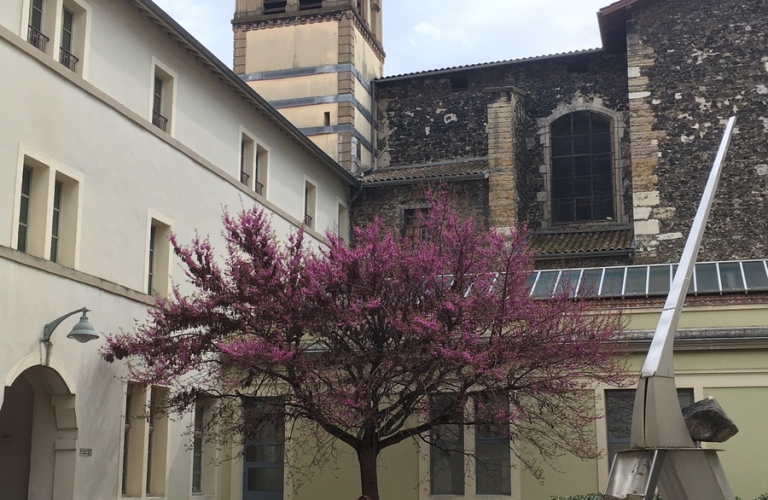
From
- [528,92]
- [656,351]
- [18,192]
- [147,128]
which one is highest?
[528,92]

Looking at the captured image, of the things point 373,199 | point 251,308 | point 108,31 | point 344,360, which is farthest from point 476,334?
point 373,199

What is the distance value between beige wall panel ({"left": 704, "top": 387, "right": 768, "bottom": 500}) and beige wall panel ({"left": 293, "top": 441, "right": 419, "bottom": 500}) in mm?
5498

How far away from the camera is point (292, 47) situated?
3253 cm

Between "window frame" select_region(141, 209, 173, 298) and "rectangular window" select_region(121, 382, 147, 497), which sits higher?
"window frame" select_region(141, 209, 173, 298)

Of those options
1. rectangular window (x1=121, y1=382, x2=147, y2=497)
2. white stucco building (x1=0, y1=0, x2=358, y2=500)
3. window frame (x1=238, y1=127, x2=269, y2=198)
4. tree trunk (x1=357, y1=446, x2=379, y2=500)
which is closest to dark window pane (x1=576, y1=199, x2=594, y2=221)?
window frame (x1=238, y1=127, x2=269, y2=198)

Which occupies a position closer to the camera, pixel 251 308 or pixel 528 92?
pixel 251 308

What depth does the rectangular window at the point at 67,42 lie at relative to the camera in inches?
698

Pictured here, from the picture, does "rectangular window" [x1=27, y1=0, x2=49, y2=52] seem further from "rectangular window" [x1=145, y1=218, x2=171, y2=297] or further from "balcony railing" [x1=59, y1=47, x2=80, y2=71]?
"rectangular window" [x1=145, y1=218, x2=171, y2=297]

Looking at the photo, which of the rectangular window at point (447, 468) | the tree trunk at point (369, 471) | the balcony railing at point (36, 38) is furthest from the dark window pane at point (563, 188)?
the balcony railing at point (36, 38)

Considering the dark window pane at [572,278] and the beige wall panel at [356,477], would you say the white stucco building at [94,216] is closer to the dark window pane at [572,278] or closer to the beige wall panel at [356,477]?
the beige wall panel at [356,477]

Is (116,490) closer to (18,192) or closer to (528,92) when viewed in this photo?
(18,192)

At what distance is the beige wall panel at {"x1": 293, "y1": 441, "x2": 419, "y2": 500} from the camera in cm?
2050

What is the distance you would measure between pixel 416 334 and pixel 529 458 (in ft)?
15.8

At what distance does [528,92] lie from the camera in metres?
32.2
